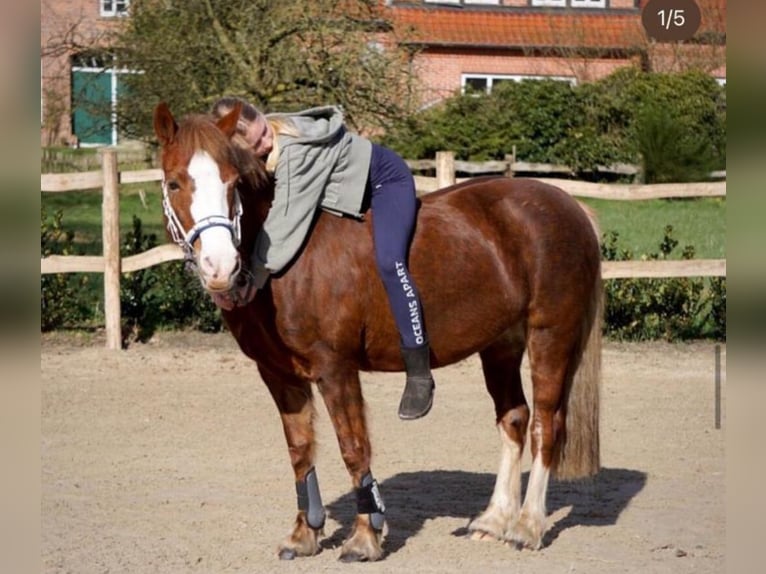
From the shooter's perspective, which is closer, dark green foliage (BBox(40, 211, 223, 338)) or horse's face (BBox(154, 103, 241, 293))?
horse's face (BBox(154, 103, 241, 293))

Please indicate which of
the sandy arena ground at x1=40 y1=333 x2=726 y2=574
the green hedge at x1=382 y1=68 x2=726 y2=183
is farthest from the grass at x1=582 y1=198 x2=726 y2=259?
the sandy arena ground at x1=40 y1=333 x2=726 y2=574

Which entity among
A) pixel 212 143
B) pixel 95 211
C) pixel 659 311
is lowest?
pixel 659 311

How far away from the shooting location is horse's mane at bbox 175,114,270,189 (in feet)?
14.6

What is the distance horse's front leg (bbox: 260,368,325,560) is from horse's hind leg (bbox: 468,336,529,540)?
31.8 inches

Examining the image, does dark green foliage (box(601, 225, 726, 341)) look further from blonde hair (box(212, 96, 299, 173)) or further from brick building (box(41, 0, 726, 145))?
blonde hair (box(212, 96, 299, 173))

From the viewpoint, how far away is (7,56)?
77.4 inches

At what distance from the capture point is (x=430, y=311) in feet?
17.3

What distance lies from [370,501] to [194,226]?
1543mm

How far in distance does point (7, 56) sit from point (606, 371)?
8690mm

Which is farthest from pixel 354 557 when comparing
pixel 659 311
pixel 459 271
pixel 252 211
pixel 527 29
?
pixel 527 29

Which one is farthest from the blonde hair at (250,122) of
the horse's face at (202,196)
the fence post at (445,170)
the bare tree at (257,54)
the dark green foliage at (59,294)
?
the bare tree at (257,54)

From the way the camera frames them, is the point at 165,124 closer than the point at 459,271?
Yes

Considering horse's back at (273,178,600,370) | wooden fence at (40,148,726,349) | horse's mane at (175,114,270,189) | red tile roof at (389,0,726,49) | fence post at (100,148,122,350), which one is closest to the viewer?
horse's mane at (175,114,270,189)

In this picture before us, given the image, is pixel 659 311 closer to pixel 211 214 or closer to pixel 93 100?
pixel 93 100
